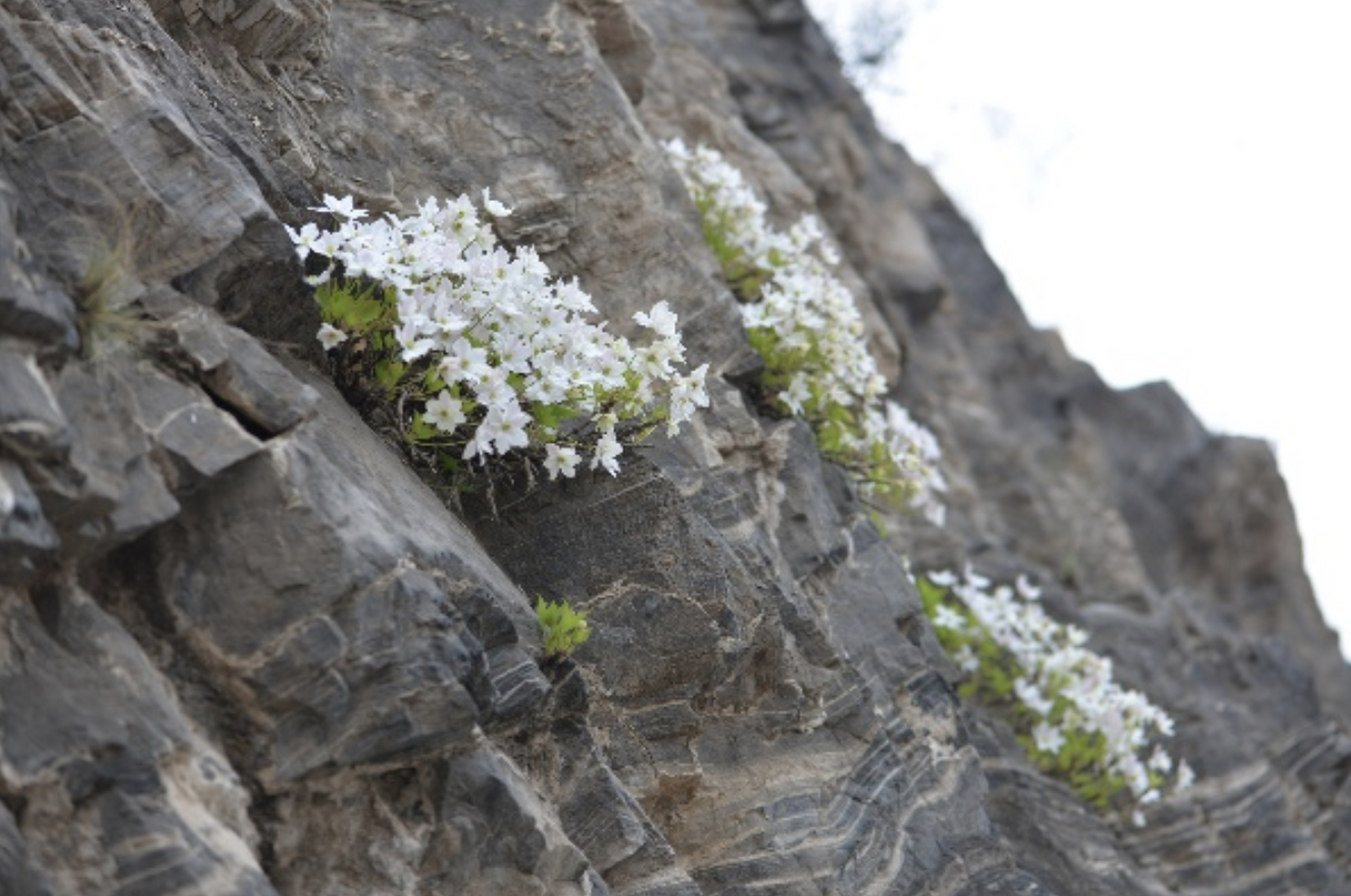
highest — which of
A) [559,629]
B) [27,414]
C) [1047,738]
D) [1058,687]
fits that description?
[27,414]

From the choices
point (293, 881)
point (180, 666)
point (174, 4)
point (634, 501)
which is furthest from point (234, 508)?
point (174, 4)

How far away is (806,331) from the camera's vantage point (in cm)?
821

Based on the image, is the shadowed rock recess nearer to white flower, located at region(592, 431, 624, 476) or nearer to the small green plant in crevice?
the small green plant in crevice

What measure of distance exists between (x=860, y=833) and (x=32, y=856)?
3.13m

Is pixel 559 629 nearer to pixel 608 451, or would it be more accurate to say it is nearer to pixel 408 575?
pixel 608 451

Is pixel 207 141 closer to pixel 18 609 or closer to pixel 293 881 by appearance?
pixel 18 609

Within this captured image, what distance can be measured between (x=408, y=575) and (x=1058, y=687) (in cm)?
503

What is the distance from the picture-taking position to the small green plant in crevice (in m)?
5.93

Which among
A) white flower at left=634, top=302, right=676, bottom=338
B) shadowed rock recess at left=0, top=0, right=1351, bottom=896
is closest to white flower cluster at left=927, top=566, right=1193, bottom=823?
shadowed rock recess at left=0, top=0, right=1351, bottom=896

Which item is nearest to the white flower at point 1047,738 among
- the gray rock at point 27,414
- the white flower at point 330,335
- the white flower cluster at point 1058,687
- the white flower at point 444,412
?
the white flower cluster at point 1058,687

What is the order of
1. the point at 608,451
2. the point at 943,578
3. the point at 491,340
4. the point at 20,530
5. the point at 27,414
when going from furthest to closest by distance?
the point at 943,578 < the point at 608,451 < the point at 491,340 < the point at 27,414 < the point at 20,530

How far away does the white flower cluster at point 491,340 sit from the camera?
6004 millimetres

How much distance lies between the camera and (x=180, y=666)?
16.6ft

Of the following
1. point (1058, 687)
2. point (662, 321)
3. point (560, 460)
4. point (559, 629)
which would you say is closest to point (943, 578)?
point (1058, 687)
